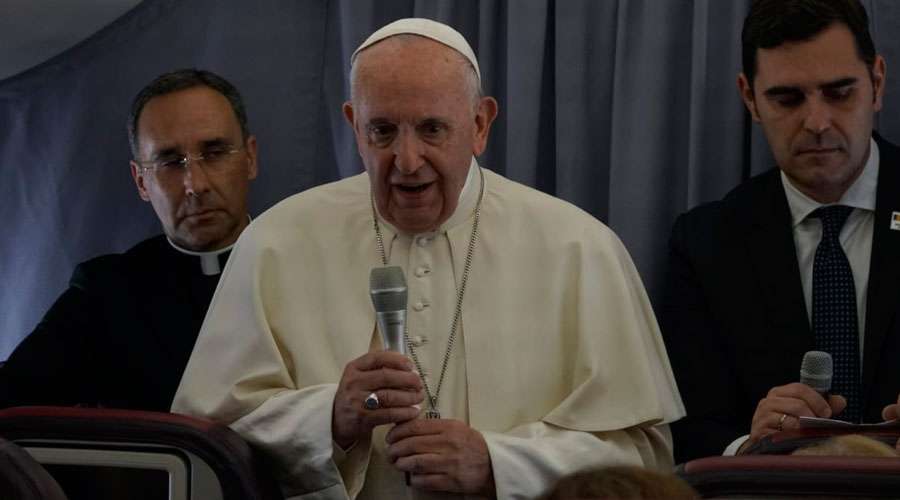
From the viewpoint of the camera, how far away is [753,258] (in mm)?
4117

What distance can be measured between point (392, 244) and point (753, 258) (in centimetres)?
104

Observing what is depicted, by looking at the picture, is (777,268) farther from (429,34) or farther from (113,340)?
(113,340)

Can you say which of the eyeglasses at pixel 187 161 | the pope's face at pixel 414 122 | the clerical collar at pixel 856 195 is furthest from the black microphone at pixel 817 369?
the eyeglasses at pixel 187 161

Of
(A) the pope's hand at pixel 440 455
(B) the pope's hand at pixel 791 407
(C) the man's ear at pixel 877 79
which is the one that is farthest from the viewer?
(C) the man's ear at pixel 877 79

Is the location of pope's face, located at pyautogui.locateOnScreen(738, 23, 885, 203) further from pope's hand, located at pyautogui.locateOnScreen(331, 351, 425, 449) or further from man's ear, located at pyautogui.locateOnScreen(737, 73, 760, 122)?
pope's hand, located at pyautogui.locateOnScreen(331, 351, 425, 449)

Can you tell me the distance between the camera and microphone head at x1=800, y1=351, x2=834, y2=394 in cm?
327

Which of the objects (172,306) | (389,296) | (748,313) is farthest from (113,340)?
(748,313)

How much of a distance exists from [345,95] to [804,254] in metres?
1.80

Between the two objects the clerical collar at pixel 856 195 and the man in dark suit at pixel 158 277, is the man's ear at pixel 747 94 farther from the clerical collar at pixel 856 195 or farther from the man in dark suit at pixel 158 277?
the man in dark suit at pixel 158 277

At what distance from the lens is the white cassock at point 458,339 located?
3.53 m

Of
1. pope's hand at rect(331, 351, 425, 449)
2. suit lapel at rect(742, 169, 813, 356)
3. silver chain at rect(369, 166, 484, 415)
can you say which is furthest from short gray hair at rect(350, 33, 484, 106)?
suit lapel at rect(742, 169, 813, 356)

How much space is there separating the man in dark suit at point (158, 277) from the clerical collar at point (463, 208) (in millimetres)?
883

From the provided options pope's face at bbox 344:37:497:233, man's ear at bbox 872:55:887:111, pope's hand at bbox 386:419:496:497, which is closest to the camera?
pope's hand at bbox 386:419:496:497

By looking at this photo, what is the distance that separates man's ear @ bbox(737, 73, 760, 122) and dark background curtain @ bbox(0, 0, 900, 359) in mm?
276
